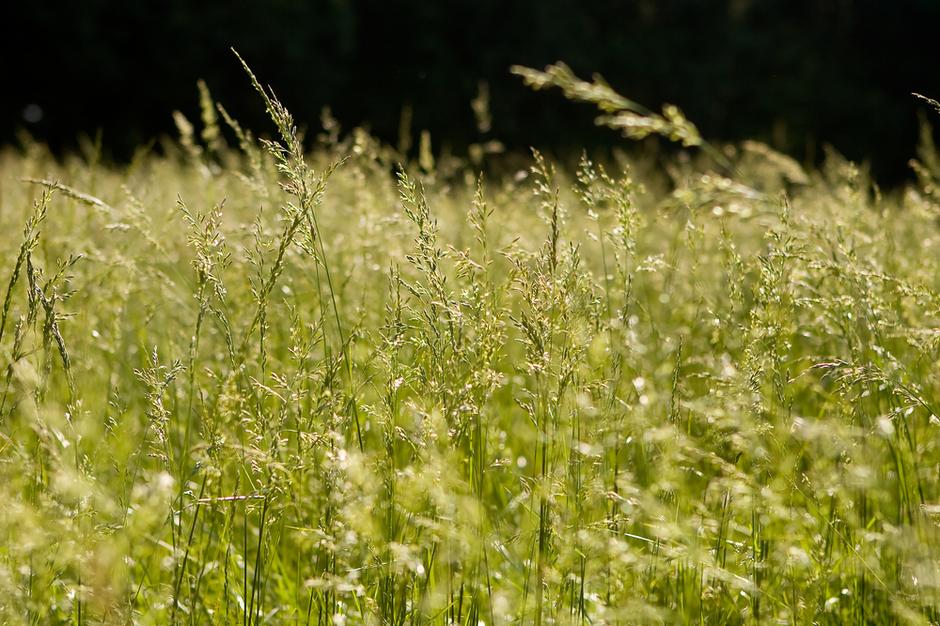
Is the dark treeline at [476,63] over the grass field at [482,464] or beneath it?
over

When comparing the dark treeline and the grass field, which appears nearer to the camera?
the grass field

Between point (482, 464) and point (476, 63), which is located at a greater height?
point (476, 63)

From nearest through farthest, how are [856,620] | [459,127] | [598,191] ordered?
[856,620]
[598,191]
[459,127]

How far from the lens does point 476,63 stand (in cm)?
1722

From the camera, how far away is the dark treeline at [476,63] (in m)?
15.5

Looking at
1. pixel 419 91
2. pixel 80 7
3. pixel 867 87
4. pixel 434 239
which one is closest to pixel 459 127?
pixel 419 91

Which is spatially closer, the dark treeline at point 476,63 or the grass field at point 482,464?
the grass field at point 482,464

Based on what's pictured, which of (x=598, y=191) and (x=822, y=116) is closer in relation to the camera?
(x=598, y=191)

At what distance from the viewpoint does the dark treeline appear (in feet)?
51.0

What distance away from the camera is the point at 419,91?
1670 cm

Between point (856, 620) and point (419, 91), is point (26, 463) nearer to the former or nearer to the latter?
point (856, 620)

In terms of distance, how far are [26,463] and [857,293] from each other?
1413 millimetres

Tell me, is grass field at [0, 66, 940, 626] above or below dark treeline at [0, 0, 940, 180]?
below

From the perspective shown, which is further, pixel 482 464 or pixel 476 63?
pixel 476 63
